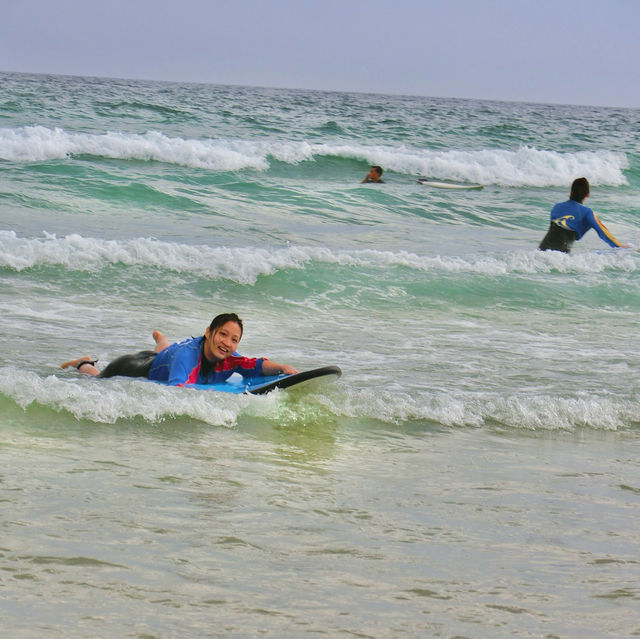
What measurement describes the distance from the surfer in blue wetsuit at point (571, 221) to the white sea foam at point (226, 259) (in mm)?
190

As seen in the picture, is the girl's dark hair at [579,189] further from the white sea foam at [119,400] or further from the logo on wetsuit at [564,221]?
the white sea foam at [119,400]

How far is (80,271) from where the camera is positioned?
33.0 feet

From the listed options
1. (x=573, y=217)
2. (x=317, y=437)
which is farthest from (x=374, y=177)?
(x=317, y=437)

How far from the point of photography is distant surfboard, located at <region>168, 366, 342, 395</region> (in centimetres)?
560

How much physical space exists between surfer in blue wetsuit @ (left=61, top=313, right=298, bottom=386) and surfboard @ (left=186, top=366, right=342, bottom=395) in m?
0.08

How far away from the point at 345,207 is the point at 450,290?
6441 mm

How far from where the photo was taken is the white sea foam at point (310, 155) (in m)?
19.9

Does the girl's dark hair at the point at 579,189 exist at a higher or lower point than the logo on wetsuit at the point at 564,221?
higher

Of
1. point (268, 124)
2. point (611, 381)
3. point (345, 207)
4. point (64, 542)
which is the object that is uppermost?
point (268, 124)

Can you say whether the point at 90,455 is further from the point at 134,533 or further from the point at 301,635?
the point at 301,635

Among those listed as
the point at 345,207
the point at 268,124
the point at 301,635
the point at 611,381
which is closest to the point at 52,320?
the point at 611,381

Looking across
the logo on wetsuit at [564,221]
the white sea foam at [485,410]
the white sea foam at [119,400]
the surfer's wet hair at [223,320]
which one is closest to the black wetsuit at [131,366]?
the white sea foam at [119,400]

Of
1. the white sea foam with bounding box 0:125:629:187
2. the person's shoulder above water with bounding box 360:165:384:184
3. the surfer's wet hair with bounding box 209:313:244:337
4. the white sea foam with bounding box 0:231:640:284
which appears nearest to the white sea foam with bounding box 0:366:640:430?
the surfer's wet hair with bounding box 209:313:244:337

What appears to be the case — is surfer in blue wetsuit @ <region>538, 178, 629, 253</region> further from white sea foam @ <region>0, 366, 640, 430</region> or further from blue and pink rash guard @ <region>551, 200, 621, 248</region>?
white sea foam @ <region>0, 366, 640, 430</region>
